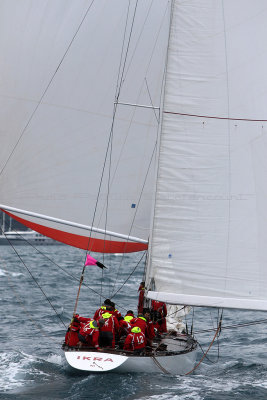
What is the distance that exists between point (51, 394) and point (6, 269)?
96.4 ft

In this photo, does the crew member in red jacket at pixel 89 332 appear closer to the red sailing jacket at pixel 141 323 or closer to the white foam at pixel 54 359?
the red sailing jacket at pixel 141 323

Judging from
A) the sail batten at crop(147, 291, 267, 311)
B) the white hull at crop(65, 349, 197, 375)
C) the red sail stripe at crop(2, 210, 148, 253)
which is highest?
the red sail stripe at crop(2, 210, 148, 253)

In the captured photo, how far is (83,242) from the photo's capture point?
1802 cm

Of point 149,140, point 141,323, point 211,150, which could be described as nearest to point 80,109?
point 149,140

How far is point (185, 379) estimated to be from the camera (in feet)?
50.0

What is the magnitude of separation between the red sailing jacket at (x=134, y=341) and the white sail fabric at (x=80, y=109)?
3180 millimetres

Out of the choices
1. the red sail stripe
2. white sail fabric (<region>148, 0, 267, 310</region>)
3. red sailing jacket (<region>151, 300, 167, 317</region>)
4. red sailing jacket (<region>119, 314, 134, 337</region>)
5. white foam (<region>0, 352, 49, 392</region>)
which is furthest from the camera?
the red sail stripe

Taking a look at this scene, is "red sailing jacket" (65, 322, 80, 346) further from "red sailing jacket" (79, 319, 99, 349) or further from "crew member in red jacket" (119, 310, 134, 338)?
"crew member in red jacket" (119, 310, 134, 338)

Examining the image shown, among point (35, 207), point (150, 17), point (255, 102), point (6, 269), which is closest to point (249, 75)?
point (255, 102)

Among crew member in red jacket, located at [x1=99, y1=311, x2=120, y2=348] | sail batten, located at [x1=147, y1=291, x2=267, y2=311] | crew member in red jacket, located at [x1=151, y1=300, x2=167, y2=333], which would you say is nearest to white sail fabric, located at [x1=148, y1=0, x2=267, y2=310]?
sail batten, located at [x1=147, y1=291, x2=267, y2=311]

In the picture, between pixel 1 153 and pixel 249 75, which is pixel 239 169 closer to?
pixel 249 75

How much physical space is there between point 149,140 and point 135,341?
497 cm

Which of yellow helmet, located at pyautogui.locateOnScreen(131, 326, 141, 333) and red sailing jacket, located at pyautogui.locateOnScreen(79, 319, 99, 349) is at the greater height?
yellow helmet, located at pyautogui.locateOnScreen(131, 326, 141, 333)

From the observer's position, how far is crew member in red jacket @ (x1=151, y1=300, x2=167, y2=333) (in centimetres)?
1733
